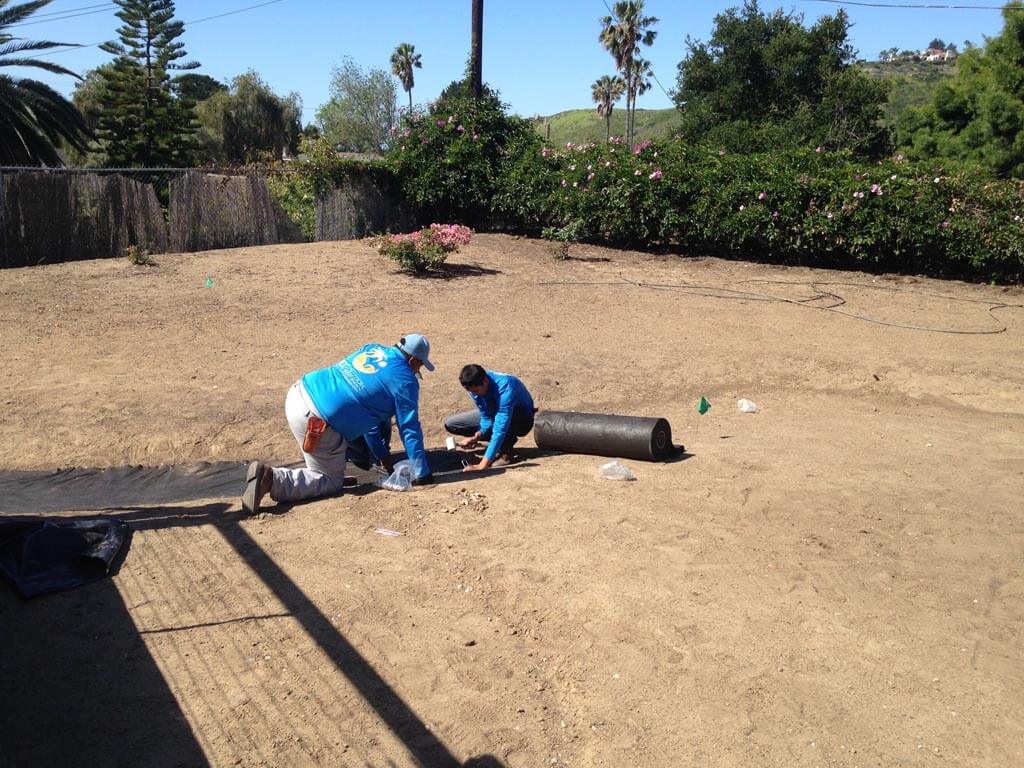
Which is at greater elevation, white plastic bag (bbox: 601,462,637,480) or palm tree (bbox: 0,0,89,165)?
palm tree (bbox: 0,0,89,165)

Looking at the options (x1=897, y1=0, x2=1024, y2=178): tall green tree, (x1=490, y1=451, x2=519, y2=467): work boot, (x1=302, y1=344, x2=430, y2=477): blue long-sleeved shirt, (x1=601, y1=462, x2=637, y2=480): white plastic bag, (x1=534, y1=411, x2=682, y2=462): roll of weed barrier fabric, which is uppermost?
(x1=897, y1=0, x2=1024, y2=178): tall green tree

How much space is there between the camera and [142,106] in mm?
31641

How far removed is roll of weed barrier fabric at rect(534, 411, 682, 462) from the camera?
7.08 meters

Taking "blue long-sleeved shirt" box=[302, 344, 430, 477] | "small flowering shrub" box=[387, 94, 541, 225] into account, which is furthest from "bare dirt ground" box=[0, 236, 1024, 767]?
"small flowering shrub" box=[387, 94, 541, 225]

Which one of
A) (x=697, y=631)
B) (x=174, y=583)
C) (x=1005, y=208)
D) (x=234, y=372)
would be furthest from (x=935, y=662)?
(x=1005, y=208)

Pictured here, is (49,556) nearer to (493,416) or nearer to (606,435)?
(493,416)

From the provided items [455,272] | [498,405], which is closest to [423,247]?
[455,272]

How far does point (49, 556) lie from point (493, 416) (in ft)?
12.0

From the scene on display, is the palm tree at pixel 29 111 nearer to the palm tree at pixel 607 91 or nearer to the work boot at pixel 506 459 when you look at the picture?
the work boot at pixel 506 459

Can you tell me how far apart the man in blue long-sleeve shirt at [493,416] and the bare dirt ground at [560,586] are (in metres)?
0.30

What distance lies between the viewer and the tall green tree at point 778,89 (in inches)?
955

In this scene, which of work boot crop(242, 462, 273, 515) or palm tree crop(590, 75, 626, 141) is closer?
work boot crop(242, 462, 273, 515)

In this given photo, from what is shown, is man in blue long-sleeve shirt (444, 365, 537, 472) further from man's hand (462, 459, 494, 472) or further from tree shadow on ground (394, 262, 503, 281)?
tree shadow on ground (394, 262, 503, 281)

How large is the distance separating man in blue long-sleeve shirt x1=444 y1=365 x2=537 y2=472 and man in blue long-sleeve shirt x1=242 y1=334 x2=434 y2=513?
0.68 metres
